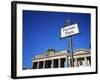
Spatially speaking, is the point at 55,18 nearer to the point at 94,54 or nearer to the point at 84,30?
the point at 84,30

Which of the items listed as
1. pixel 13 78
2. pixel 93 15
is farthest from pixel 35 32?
pixel 93 15

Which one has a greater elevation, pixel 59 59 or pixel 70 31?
pixel 70 31

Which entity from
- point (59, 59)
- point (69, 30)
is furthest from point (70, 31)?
point (59, 59)

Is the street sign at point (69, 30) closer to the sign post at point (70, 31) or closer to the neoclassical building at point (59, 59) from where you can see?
the sign post at point (70, 31)

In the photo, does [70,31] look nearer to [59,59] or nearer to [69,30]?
[69,30]

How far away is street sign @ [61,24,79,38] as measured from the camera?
1.49 m

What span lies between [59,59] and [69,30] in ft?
0.68

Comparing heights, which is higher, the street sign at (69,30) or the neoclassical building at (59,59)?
the street sign at (69,30)

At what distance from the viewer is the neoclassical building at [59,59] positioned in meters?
1.44

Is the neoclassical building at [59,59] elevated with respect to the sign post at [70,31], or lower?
lower

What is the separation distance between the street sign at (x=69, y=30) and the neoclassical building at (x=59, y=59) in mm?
115

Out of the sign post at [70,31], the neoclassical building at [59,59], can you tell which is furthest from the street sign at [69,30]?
the neoclassical building at [59,59]

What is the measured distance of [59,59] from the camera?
149cm
